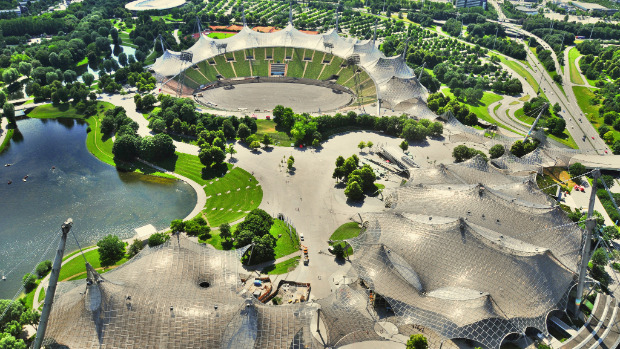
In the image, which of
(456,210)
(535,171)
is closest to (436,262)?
(456,210)

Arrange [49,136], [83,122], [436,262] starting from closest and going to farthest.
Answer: [436,262] → [49,136] → [83,122]

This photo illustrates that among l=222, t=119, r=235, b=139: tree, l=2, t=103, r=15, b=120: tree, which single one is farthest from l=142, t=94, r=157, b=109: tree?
l=2, t=103, r=15, b=120: tree

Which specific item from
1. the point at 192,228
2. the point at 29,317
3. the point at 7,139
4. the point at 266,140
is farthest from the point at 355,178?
the point at 7,139

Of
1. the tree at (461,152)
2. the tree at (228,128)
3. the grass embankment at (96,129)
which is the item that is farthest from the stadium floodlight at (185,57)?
the tree at (461,152)

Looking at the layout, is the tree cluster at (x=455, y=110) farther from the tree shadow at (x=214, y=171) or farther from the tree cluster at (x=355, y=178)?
the tree shadow at (x=214, y=171)

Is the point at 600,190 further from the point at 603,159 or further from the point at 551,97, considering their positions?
the point at 551,97

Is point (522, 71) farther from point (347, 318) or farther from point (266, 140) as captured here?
point (347, 318)

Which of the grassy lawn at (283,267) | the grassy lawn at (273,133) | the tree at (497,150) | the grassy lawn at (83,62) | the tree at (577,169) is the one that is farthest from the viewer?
the grassy lawn at (83,62)
